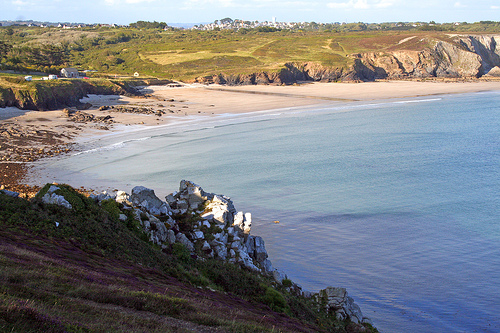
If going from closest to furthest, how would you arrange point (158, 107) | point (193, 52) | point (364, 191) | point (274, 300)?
point (274, 300)
point (364, 191)
point (158, 107)
point (193, 52)

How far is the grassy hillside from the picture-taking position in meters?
117

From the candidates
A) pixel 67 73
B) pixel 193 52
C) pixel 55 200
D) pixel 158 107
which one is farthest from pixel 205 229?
pixel 193 52

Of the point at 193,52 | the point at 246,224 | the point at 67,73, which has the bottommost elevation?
the point at 246,224

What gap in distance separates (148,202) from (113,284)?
8221 mm

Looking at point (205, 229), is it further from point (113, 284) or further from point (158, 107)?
point (158, 107)

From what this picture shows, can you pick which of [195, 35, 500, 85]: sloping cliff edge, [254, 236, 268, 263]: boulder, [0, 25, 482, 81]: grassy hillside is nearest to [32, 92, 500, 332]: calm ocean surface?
[254, 236, 268, 263]: boulder

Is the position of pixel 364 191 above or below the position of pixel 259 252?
above

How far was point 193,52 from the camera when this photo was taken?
466 ft

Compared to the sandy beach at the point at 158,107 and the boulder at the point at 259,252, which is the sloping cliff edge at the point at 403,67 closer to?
the sandy beach at the point at 158,107

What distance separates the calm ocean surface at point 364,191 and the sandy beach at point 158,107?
Answer: 4.17 m

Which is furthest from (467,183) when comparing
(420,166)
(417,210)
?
(417,210)

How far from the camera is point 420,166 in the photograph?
3847 cm

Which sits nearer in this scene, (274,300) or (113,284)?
(113,284)

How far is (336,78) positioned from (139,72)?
57.7 metres
